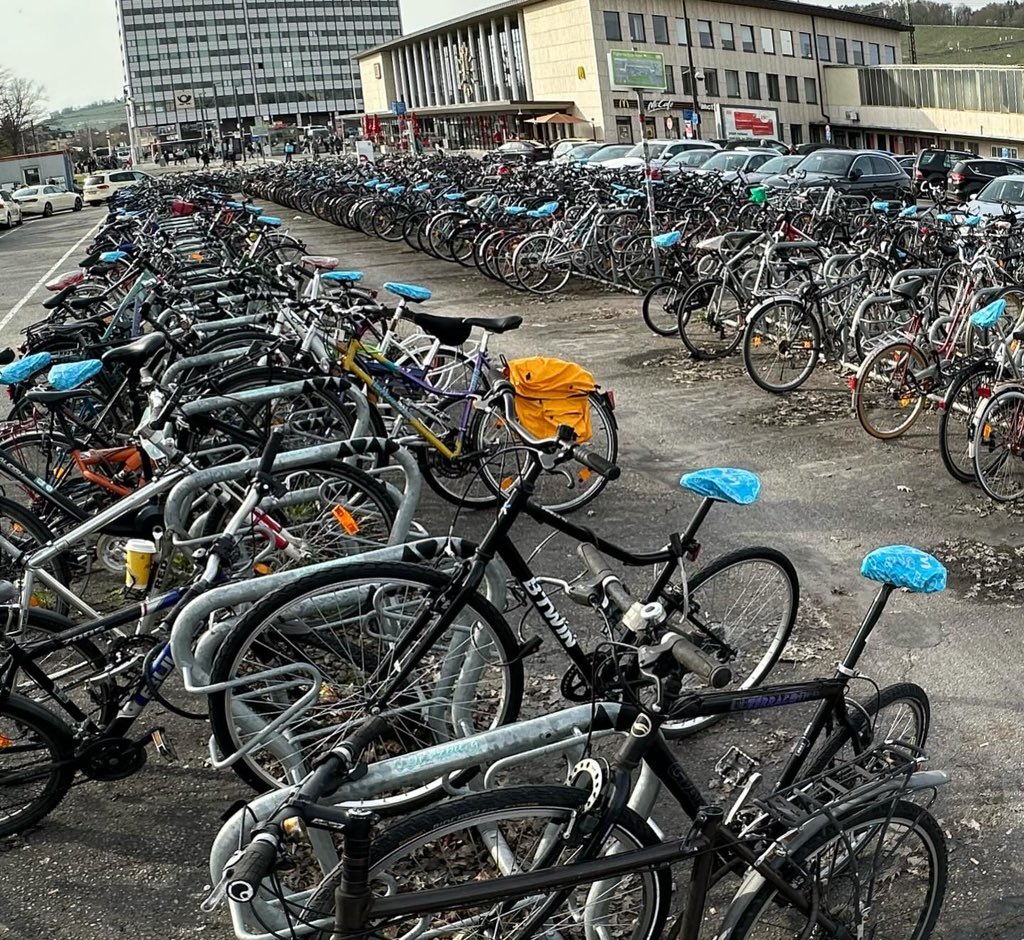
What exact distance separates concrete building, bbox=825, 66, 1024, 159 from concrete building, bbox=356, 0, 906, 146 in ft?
6.54

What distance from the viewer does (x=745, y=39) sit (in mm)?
56531

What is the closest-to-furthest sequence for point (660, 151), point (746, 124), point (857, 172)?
point (857, 172)
point (660, 151)
point (746, 124)

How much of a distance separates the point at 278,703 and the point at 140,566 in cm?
85

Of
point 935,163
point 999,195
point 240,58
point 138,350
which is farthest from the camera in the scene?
point 240,58

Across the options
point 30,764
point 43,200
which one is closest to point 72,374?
point 30,764

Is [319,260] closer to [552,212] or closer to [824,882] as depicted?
[552,212]

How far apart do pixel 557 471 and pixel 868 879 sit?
11.2 feet

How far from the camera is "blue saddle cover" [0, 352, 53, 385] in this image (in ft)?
18.4

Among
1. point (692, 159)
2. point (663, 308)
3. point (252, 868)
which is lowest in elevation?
point (252, 868)

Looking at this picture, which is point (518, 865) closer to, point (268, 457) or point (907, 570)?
point (907, 570)

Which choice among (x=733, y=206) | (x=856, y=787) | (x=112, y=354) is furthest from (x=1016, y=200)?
(x=856, y=787)

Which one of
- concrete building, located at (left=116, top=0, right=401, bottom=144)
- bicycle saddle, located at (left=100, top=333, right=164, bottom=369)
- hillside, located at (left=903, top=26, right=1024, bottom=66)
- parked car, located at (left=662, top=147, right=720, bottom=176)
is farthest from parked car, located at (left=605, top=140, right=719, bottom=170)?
concrete building, located at (left=116, top=0, right=401, bottom=144)

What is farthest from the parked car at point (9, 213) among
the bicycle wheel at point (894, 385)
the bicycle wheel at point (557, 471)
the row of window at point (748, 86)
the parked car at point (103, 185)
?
the bicycle wheel at point (894, 385)

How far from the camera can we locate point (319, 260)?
8.49 meters
